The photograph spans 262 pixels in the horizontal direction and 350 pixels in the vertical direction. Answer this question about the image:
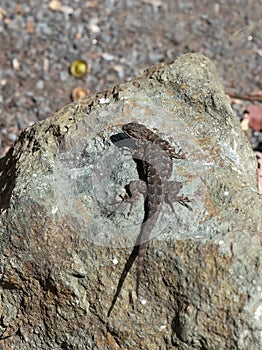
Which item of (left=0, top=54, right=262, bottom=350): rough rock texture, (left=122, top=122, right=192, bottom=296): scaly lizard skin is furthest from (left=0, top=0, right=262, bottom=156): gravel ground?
(left=122, top=122, right=192, bottom=296): scaly lizard skin

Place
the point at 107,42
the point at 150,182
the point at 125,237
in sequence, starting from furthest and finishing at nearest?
the point at 107,42, the point at 150,182, the point at 125,237

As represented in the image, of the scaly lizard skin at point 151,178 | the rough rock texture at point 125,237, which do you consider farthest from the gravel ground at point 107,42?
the scaly lizard skin at point 151,178

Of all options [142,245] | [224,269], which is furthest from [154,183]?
[224,269]

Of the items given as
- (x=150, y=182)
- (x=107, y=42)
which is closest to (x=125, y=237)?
(x=150, y=182)

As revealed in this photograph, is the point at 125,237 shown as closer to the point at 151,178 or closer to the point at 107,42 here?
the point at 151,178

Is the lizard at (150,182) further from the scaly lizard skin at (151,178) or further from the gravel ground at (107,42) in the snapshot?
the gravel ground at (107,42)

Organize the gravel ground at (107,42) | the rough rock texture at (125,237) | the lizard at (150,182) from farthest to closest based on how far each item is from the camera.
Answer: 1. the gravel ground at (107,42)
2. the lizard at (150,182)
3. the rough rock texture at (125,237)

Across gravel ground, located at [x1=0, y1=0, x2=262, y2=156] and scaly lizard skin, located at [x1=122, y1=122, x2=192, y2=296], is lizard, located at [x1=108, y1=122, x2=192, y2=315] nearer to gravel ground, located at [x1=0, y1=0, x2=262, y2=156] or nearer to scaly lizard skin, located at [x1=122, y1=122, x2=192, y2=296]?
scaly lizard skin, located at [x1=122, y1=122, x2=192, y2=296]
